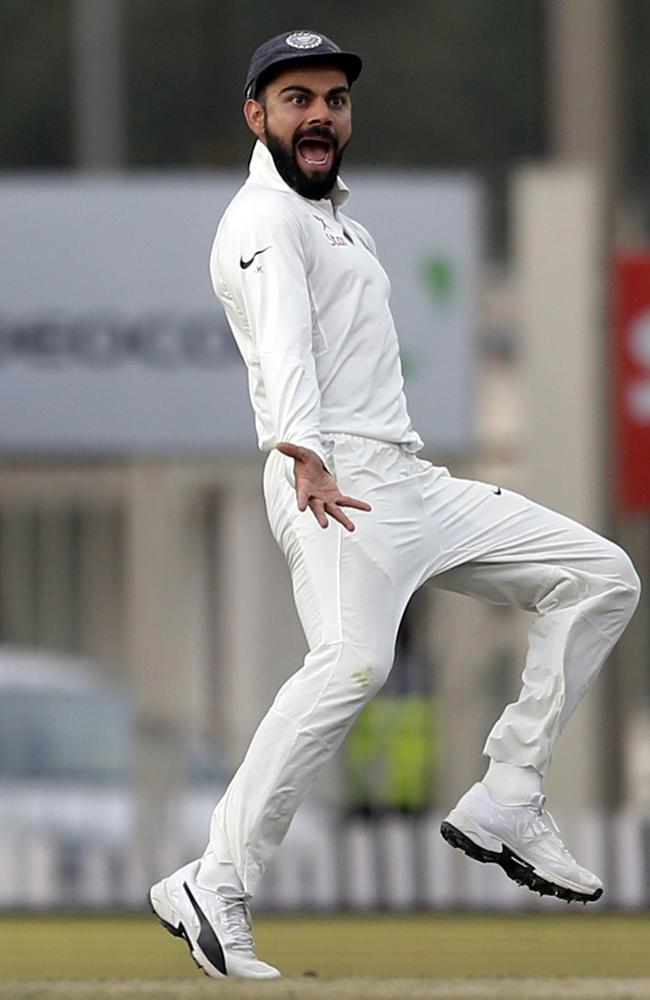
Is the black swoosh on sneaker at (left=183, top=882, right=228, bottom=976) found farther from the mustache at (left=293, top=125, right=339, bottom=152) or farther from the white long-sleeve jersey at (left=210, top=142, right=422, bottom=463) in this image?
the mustache at (left=293, top=125, right=339, bottom=152)

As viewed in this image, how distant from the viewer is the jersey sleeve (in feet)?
18.7

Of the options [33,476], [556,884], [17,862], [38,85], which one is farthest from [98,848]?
[38,85]

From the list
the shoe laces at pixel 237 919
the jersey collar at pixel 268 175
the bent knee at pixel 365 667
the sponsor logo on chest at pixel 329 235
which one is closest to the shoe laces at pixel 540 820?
the bent knee at pixel 365 667

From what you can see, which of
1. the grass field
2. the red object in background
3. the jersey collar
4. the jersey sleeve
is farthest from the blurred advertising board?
the jersey sleeve

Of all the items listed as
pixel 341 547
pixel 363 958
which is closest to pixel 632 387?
pixel 363 958

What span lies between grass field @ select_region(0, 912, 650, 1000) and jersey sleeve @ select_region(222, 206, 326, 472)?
42.5 inches

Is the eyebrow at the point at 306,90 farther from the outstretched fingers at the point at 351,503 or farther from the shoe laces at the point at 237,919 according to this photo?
the shoe laces at the point at 237,919

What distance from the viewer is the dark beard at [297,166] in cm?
605

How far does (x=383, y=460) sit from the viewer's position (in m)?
6.03

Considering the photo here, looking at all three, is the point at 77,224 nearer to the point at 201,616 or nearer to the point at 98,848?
the point at 98,848

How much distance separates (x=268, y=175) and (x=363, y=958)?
415 cm

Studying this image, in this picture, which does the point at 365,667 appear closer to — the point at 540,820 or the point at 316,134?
the point at 540,820

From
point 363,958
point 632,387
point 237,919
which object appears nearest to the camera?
point 237,919

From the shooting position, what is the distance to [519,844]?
20.2 ft
